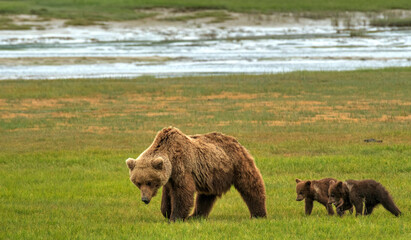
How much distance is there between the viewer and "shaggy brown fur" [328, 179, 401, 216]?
32.1ft

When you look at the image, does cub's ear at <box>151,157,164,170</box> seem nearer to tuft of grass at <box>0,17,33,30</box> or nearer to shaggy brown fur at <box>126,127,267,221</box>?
shaggy brown fur at <box>126,127,267,221</box>

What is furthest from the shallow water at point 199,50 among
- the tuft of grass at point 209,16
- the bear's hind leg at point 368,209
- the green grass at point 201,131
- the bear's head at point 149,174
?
the bear's head at point 149,174

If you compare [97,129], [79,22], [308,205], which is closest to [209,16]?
[79,22]

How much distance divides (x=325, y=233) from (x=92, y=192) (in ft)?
18.6

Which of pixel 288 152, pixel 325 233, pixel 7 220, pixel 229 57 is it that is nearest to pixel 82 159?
pixel 288 152

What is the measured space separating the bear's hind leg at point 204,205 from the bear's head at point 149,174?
1361 millimetres

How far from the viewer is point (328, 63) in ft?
164

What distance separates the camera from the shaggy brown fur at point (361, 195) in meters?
9.77

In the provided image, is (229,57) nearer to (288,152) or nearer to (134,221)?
(288,152)

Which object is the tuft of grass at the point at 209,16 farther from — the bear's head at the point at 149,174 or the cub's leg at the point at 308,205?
the bear's head at the point at 149,174

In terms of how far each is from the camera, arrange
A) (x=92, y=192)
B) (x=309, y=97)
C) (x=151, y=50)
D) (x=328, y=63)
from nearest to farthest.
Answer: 1. (x=92, y=192)
2. (x=309, y=97)
3. (x=328, y=63)
4. (x=151, y=50)

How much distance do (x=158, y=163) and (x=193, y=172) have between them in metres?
0.84

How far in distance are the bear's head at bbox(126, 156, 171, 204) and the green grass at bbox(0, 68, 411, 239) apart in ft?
1.84

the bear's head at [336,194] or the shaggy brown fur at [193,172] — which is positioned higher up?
the shaggy brown fur at [193,172]
